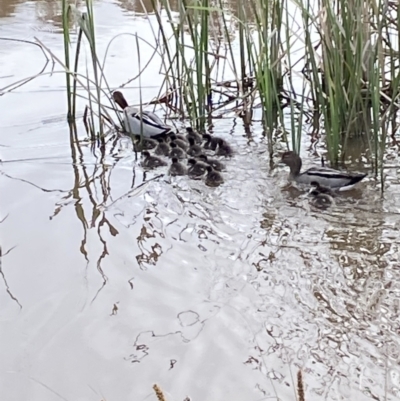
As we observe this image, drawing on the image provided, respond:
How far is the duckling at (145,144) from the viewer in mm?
4703

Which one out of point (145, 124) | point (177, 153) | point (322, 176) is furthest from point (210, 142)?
point (322, 176)

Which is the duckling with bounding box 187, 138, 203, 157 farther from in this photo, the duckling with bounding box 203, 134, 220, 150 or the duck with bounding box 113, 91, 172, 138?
the duck with bounding box 113, 91, 172, 138

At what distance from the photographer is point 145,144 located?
4.80 m

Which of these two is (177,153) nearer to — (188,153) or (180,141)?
(188,153)

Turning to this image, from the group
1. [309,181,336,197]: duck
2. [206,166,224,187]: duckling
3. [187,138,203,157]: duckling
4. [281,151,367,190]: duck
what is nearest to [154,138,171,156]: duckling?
→ [187,138,203,157]: duckling

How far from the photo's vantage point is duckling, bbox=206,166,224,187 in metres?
4.13

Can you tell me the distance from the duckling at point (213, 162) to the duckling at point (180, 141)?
342mm

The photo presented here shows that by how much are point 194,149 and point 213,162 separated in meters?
0.31

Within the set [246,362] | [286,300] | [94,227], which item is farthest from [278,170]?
[246,362]

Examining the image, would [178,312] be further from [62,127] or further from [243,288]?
[62,127]

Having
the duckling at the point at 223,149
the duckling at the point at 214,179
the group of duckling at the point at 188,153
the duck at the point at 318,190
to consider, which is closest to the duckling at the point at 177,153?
the group of duckling at the point at 188,153

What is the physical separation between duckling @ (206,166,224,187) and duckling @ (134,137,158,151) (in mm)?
693

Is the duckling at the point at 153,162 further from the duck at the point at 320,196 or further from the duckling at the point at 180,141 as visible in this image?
the duck at the point at 320,196

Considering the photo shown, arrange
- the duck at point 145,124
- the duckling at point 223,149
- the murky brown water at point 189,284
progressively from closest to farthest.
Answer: the murky brown water at point 189,284
the duckling at point 223,149
the duck at point 145,124
